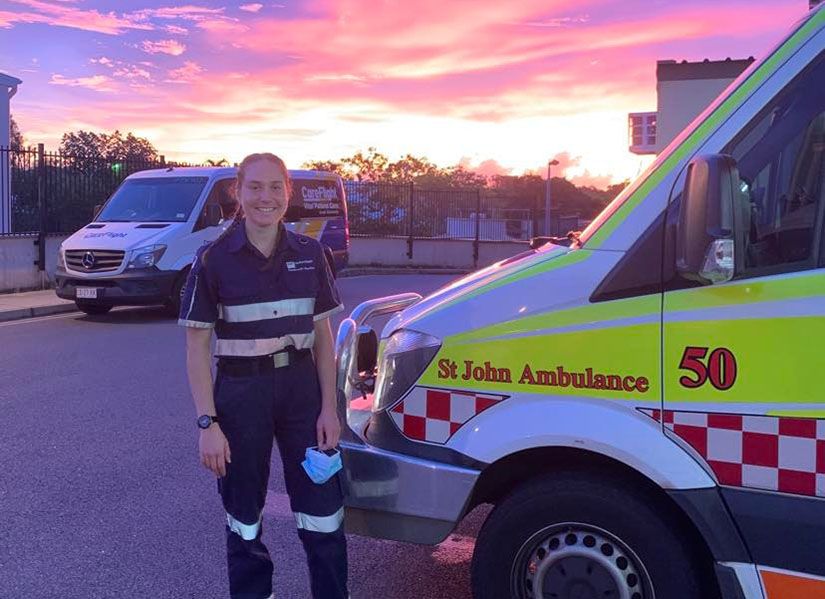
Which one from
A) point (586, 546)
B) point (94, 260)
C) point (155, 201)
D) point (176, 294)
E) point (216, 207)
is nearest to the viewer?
point (586, 546)

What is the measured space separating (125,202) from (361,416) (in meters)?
10.7

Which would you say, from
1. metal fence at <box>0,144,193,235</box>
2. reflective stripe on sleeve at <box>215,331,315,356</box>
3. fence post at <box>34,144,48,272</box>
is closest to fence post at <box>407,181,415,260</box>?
metal fence at <box>0,144,193,235</box>

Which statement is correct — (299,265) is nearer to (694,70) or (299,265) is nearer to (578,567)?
(578,567)

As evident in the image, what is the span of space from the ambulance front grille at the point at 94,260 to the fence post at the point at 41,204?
4.26 meters

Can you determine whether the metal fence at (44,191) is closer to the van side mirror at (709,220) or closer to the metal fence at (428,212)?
the metal fence at (428,212)

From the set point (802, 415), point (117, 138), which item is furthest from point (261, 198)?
point (117, 138)

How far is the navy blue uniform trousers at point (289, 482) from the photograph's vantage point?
2.94 m

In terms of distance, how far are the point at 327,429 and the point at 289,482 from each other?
11.2 inches

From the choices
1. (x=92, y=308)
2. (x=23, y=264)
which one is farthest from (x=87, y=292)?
(x=23, y=264)

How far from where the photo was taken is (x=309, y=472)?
294 cm

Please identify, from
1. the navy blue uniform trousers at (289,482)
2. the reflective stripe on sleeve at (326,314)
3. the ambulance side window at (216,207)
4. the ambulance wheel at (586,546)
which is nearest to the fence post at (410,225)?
the ambulance side window at (216,207)

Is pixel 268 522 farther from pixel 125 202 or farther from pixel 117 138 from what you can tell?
pixel 117 138

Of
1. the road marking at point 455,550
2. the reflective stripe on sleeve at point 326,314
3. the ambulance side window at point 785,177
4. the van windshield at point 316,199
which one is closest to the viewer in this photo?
the ambulance side window at point 785,177

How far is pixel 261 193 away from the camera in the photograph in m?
2.90
